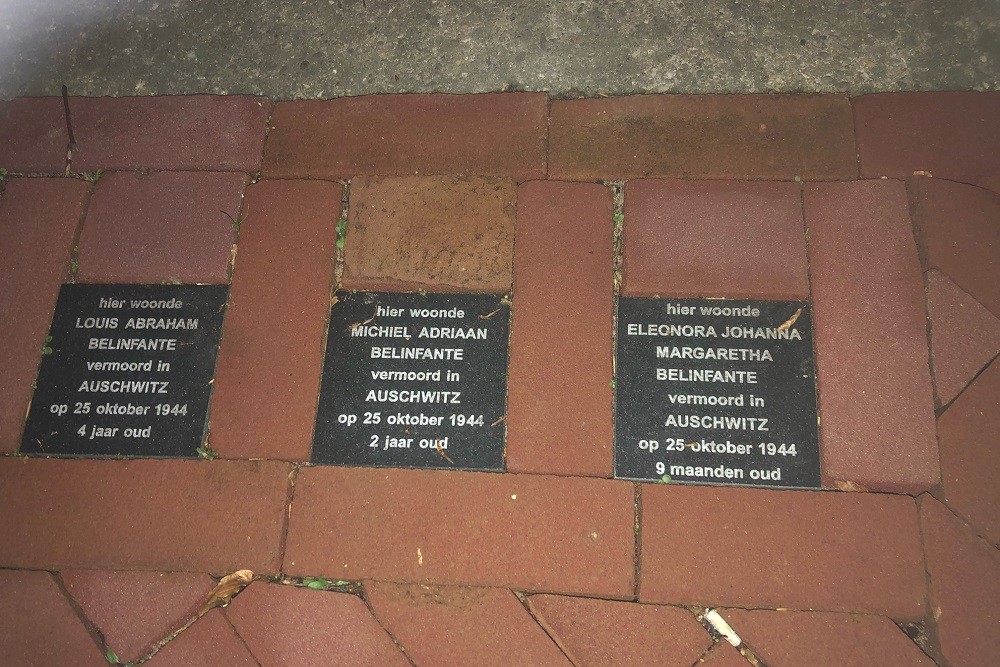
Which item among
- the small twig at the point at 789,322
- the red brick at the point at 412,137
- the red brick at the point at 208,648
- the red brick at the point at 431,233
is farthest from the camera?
the red brick at the point at 412,137

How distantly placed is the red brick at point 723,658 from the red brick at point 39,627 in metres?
1.74

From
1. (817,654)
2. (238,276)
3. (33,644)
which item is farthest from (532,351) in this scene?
(33,644)

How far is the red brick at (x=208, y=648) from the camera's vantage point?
1.66 meters

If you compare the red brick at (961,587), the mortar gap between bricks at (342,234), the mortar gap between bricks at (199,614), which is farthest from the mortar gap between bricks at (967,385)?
the mortar gap between bricks at (199,614)

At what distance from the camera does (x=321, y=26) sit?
2.19 metres

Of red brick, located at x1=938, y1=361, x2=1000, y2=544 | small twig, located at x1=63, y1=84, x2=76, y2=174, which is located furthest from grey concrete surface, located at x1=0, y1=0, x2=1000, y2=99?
red brick, located at x1=938, y1=361, x2=1000, y2=544

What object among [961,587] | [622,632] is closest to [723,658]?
[622,632]

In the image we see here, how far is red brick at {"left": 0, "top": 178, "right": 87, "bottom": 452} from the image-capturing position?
1.88 metres

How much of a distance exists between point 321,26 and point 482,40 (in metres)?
0.63

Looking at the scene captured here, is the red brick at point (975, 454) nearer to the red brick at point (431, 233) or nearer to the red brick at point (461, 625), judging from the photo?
the red brick at point (461, 625)

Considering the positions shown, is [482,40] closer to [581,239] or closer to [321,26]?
[321,26]

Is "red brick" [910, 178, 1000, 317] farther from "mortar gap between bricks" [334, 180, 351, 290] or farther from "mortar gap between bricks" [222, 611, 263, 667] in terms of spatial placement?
"mortar gap between bricks" [222, 611, 263, 667]

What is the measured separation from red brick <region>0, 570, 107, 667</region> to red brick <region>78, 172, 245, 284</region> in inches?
38.3

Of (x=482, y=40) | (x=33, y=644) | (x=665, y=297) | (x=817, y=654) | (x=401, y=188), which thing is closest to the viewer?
(x=817, y=654)
